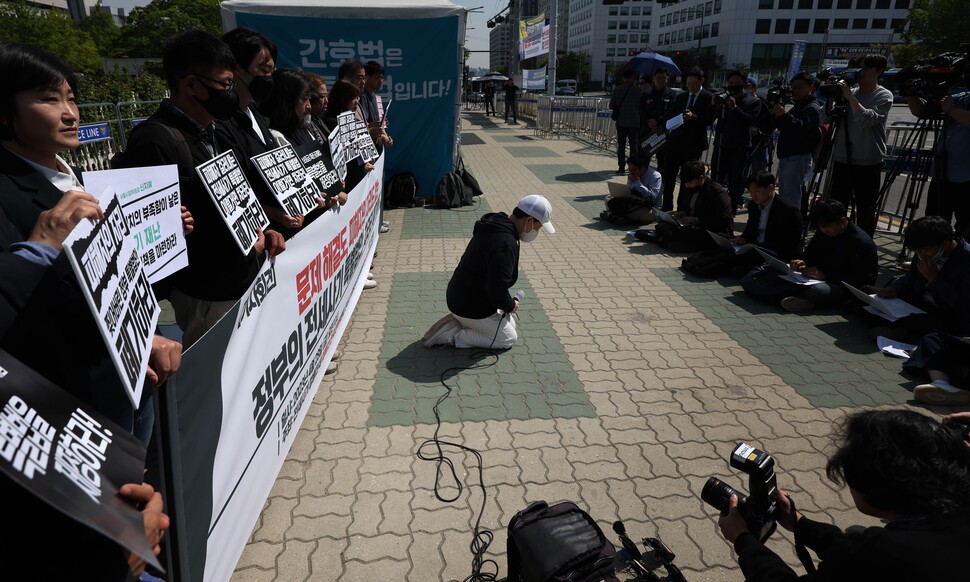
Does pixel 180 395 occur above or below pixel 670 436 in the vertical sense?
above

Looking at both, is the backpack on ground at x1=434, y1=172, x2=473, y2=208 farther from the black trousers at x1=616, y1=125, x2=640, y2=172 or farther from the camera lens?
the camera lens

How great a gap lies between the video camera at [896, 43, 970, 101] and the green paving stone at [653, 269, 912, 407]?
243 centimetres

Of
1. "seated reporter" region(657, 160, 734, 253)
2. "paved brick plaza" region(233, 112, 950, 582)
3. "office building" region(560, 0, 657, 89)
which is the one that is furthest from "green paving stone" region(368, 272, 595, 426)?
"office building" region(560, 0, 657, 89)

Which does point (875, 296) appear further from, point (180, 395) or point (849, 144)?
point (180, 395)

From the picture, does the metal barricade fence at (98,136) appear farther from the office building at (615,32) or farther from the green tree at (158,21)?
the office building at (615,32)

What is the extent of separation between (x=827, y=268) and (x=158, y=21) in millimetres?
67539

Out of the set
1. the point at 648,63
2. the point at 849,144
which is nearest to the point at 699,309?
the point at 849,144

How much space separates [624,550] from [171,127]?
9.27ft

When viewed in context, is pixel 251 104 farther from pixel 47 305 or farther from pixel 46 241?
pixel 47 305

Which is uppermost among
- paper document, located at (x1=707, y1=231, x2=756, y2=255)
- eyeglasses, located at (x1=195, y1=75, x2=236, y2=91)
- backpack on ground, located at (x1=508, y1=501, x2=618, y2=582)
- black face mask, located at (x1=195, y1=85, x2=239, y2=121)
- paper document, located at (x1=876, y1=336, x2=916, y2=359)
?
eyeglasses, located at (x1=195, y1=75, x2=236, y2=91)

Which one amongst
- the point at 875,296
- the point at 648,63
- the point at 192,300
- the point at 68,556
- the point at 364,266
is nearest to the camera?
the point at 68,556

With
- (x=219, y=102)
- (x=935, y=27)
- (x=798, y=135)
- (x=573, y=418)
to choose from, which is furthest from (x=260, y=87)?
(x=935, y=27)

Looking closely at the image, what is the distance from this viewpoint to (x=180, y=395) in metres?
1.77

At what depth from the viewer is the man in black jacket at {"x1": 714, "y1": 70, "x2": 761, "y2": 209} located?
8023 mm
